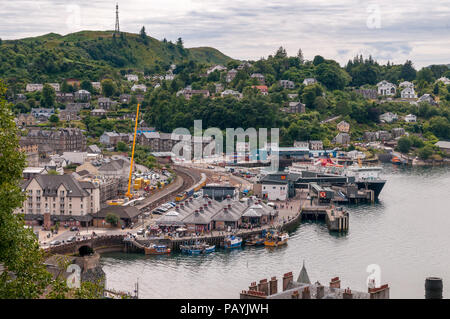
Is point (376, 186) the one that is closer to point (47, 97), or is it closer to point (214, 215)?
point (214, 215)

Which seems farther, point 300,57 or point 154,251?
point 300,57

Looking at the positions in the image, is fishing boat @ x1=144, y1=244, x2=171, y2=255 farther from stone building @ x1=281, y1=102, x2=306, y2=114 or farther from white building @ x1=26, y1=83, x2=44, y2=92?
white building @ x1=26, y1=83, x2=44, y2=92

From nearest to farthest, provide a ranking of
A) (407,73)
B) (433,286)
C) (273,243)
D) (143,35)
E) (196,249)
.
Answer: (433,286) < (196,249) < (273,243) < (407,73) < (143,35)

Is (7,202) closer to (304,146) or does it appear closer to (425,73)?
(304,146)

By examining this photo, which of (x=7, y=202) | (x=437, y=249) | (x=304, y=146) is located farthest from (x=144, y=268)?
(x=304, y=146)

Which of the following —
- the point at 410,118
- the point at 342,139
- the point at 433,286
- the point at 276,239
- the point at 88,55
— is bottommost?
the point at 276,239

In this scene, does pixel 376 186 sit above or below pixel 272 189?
below

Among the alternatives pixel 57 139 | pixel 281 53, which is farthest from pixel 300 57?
pixel 57 139

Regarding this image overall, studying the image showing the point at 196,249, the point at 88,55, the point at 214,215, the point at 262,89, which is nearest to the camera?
the point at 196,249
